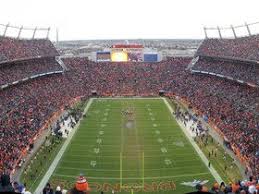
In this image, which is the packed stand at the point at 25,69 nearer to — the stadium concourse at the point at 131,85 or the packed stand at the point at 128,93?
the stadium concourse at the point at 131,85

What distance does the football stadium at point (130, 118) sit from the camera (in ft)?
101

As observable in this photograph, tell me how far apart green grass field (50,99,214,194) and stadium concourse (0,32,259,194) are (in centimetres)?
376

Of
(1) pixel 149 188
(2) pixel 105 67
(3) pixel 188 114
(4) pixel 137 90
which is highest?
(2) pixel 105 67

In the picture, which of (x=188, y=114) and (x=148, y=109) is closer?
(x=188, y=114)

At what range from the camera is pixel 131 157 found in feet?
117

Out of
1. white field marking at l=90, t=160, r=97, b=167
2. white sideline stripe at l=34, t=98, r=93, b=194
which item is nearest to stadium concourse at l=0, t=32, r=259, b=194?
white sideline stripe at l=34, t=98, r=93, b=194

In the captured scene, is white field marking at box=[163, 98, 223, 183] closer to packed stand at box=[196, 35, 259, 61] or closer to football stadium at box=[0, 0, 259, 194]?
football stadium at box=[0, 0, 259, 194]

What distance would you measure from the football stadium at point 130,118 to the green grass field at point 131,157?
0.09 meters

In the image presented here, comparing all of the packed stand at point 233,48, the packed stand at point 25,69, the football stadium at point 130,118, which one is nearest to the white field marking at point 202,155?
the football stadium at point 130,118

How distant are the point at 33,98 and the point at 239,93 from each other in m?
25.4

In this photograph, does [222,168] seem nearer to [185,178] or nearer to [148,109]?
[185,178]

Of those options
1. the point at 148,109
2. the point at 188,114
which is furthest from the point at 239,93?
the point at 148,109

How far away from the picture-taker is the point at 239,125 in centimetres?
4197

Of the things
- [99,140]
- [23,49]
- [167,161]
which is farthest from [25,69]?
[167,161]
